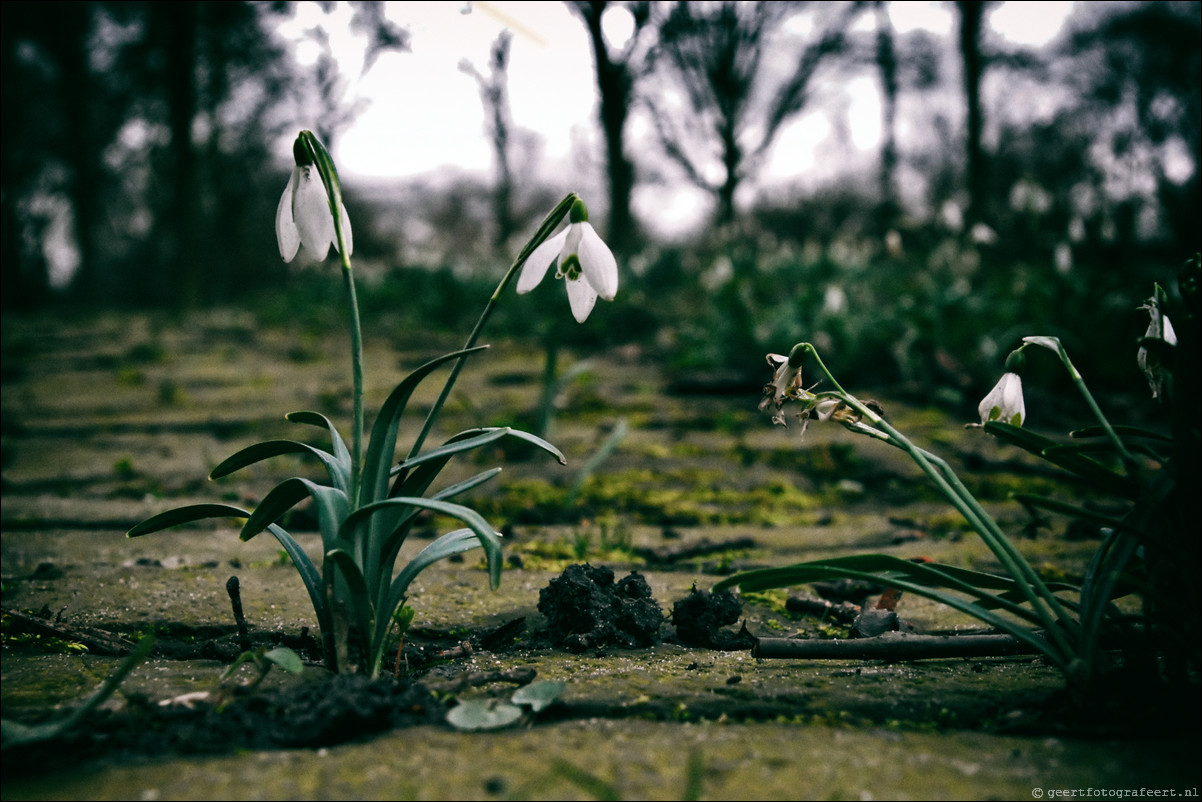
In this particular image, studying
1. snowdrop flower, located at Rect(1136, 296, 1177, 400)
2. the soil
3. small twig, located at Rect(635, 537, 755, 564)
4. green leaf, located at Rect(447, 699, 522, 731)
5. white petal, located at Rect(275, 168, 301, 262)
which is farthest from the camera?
small twig, located at Rect(635, 537, 755, 564)

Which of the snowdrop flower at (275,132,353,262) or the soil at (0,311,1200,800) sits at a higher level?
the snowdrop flower at (275,132,353,262)

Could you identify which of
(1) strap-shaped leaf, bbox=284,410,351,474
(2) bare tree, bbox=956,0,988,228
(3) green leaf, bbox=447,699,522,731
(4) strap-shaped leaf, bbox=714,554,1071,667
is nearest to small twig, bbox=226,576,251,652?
(1) strap-shaped leaf, bbox=284,410,351,474

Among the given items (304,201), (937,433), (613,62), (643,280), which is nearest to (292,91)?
(643,280)

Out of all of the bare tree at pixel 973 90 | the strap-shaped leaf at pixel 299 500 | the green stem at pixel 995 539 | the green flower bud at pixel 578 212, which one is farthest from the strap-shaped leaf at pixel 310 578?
the bare tree at pixel 973 90

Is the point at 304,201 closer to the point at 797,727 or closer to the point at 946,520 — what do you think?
the point at 797,727

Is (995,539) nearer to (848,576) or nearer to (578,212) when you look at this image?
(848,576)

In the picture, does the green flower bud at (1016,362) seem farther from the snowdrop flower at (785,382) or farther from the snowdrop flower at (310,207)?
the snowdrop flower at (310,207)

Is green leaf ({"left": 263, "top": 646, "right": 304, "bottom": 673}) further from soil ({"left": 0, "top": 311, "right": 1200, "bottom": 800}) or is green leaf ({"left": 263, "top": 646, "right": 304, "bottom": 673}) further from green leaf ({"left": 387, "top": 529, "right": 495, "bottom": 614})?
green leaf ({"left": 387, "top": 529, "right": 495, "bottom": 614})
